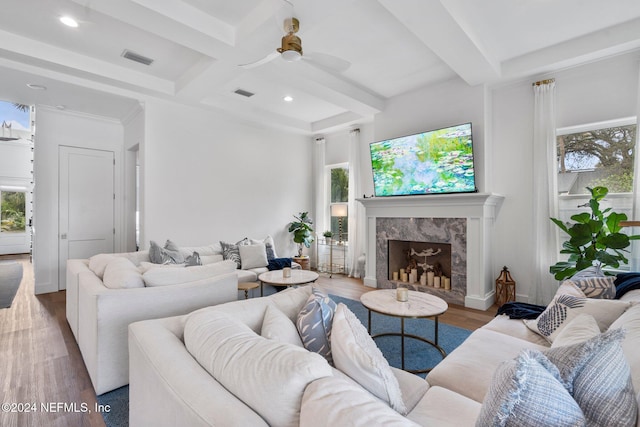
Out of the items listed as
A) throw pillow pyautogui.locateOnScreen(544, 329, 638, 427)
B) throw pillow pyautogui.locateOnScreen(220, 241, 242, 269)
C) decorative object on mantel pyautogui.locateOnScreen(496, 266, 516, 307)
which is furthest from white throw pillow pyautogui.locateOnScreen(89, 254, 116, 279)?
decorative object on mantel pyautogui.locateOnScreen(496, 266, 516, 307)

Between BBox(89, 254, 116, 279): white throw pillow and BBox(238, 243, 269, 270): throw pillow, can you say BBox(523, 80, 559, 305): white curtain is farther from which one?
BBox(89, 254, 116, 279): white throw pillow

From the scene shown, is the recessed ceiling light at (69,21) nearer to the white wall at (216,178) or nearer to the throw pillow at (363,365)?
the white wall at (216,178)

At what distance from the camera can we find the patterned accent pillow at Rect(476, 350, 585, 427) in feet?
2.41

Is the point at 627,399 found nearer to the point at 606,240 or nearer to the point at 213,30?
the point at 606,240

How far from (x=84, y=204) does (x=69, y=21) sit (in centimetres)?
307

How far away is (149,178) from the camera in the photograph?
4.38 metres

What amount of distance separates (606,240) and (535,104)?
181 centimetres

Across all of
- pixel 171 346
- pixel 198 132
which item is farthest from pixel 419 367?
pixel 198 132

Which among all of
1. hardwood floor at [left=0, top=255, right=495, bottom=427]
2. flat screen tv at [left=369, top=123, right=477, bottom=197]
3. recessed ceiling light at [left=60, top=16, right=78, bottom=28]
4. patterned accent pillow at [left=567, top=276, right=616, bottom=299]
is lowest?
hardwood floor at [left=0, top=255, right=495, bottom=427]

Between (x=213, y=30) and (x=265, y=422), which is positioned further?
(x=213, y=30)

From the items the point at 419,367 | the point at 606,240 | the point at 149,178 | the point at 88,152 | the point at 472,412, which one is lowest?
the point at 419,367

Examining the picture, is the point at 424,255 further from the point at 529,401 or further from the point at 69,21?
the point at 69,21

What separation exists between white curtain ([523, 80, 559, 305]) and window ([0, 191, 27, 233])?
12.3 m

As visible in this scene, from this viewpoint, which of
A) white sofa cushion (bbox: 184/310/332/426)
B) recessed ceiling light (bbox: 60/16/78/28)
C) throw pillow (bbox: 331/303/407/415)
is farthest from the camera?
recessed ceiling light (bbox: 60/16/78/28)
